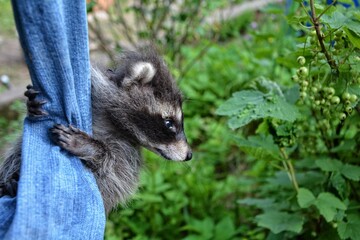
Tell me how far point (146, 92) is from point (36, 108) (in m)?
0.67

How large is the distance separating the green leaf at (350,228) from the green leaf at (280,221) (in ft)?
0.67

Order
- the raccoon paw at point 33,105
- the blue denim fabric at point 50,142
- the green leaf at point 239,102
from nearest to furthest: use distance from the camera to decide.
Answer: the blue denim fabric at point 50,142 < the raccoon paw at point 33,105 < the green leaf at point 239,102

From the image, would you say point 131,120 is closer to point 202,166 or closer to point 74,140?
point 74,140

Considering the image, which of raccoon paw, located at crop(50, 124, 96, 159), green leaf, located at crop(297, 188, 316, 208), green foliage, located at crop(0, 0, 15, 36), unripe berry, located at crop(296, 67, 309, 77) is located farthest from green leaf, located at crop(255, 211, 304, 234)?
green foliage, located at crop(0, 0, 15, 36)

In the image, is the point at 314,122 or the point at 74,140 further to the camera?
the point at 314,122

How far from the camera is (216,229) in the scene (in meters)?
3.89

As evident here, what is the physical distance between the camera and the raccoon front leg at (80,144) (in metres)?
1.95

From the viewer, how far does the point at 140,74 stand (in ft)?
7.95

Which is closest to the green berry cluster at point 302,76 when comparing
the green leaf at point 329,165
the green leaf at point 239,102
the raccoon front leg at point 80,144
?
the green leaf at point 239,102

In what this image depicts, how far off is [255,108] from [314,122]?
90cm

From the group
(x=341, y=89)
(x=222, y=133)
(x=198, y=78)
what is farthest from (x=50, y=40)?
(x=198, y=78)

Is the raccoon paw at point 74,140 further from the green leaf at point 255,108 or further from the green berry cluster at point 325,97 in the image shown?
the green berry cluster at point 325,97

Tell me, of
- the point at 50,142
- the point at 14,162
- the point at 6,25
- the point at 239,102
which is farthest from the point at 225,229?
the point at 6,25

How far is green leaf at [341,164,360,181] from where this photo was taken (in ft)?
9.16
